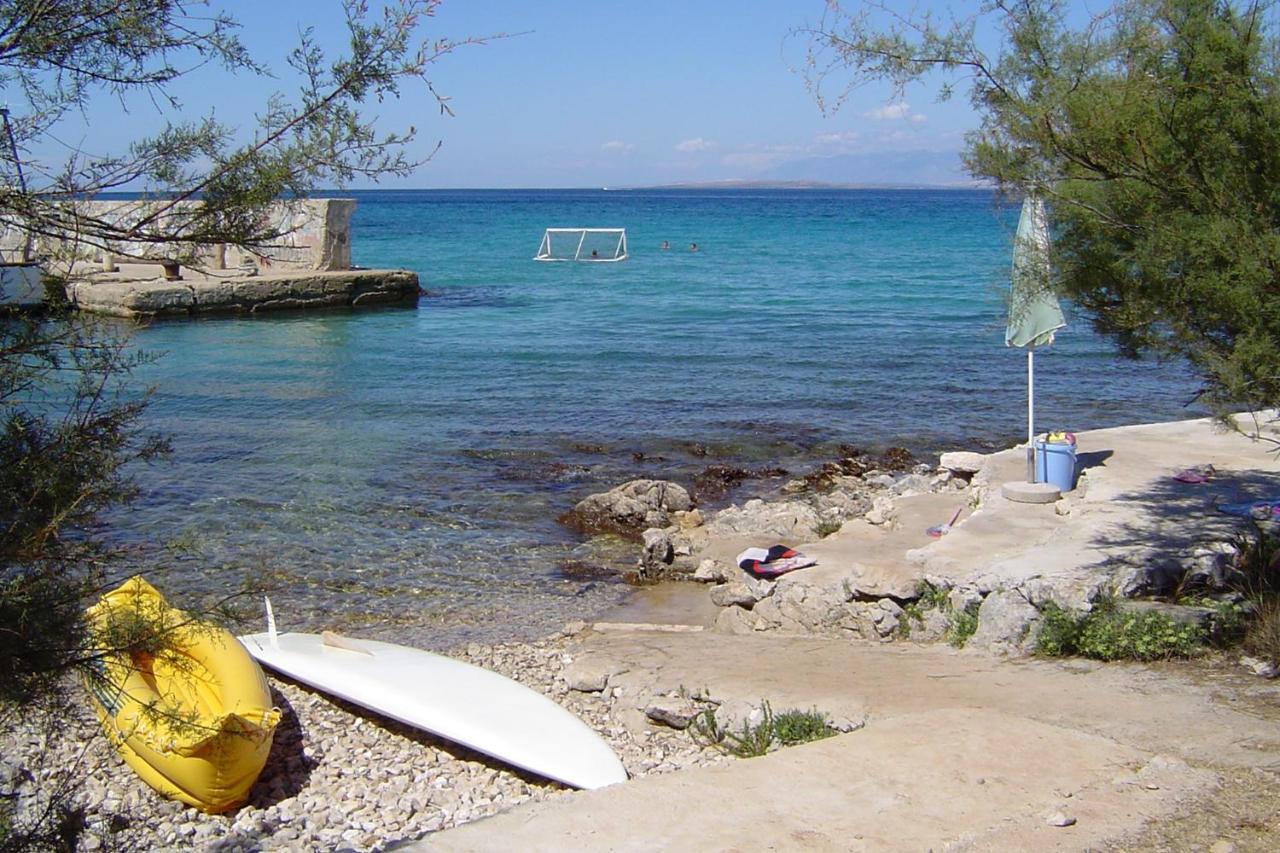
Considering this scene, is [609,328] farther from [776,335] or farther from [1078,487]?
[1078,487]

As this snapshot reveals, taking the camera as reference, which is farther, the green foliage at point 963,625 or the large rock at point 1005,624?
the green foliage at point 963,625

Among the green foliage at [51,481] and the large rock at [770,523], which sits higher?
the green foliage at [51,481]

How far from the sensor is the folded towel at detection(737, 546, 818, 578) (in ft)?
32.5

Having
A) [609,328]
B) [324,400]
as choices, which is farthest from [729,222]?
[324,400]

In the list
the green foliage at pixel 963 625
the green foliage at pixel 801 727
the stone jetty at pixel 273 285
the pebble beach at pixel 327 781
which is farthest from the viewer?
the stone jetty at pixel 273 285

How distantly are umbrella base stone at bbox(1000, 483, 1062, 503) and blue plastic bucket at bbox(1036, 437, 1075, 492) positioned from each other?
0.29 ft

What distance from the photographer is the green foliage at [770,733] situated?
671 centimetres

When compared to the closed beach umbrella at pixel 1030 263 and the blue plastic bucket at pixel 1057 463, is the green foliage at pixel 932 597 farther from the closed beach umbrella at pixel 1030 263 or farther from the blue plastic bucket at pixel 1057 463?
Answer: the blue plastic bucket at pixel 1057 463

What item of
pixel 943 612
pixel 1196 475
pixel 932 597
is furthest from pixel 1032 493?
pixel 943 612

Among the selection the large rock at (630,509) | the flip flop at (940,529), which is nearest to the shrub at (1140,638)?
the flip flop at (940,529)

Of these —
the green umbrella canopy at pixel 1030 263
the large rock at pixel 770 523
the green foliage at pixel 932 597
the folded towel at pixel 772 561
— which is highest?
the green umbrella canopy at pixel 1030 263

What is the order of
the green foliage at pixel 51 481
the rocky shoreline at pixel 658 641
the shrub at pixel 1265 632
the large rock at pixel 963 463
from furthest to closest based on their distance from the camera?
the large rock at pixel 963 463 → the shrub at pixel 1265 632 → the rocky shoreline at pixel 658 641 → the green foliage at pixel 51 481

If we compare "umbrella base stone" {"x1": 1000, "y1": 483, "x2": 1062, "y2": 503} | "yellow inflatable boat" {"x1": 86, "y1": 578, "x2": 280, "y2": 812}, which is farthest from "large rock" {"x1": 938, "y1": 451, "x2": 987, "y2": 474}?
"yellow inflatable boat" {"x1": 86, "y1": 578, "x2": 280, "y2": 812}

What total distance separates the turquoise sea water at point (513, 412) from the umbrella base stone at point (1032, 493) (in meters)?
1.37
